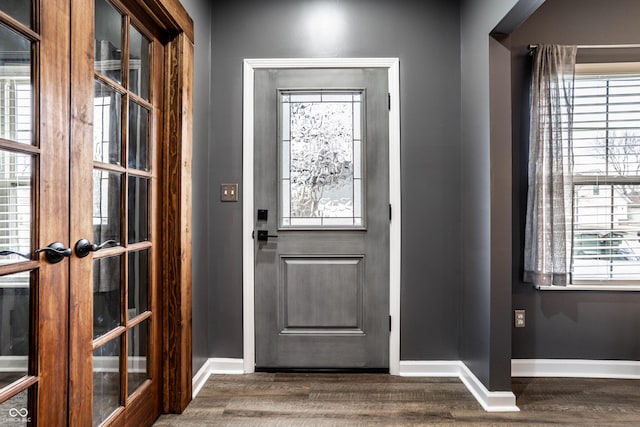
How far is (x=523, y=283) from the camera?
2.73 meters

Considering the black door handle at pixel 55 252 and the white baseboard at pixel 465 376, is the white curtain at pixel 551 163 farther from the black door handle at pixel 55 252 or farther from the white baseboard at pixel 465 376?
the black door handle at pixel 55 252

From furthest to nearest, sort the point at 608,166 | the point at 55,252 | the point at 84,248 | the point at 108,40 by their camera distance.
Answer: the point at 608,166 < the point at 108,40 < the point at 84,248 < the point at 55,252

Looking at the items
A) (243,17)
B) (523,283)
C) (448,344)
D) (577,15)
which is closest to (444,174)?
(523,283)

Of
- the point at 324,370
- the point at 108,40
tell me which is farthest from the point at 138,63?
the point at 324,370

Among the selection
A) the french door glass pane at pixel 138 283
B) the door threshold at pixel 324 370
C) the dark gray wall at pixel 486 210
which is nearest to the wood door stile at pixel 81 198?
the french door glass pane at pixel 138 283

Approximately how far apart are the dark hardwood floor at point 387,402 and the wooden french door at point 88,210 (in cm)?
29

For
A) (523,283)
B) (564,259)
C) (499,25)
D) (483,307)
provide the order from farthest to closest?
(523,283), (564,259), (483,307), (499,25)

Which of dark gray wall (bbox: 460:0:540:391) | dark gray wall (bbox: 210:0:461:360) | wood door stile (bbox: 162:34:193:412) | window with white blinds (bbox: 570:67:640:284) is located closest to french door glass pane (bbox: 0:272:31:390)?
wood door stile (bbox: 162:34:193:412)

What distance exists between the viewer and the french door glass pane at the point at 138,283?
1.89m

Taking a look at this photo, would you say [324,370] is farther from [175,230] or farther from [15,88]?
[15,88]

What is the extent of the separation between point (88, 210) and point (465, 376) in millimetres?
2267

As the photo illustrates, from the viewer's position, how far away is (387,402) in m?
2.36

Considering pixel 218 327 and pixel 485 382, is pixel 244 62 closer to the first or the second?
pixel 218 327

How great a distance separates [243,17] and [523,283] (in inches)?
96.9
